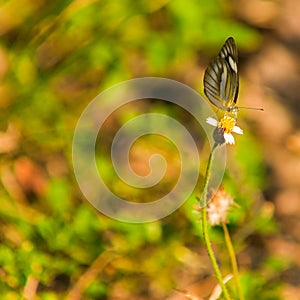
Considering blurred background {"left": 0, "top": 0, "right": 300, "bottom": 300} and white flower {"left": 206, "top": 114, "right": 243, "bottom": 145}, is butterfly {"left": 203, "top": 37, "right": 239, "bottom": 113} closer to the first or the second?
white flower {"left": 206, "top": 114, "right": 243, "bottom": 145}

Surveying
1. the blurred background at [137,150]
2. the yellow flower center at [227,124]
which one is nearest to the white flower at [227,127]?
the yellow flower center at [227,124]

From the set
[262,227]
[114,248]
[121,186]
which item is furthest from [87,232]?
[262,227]

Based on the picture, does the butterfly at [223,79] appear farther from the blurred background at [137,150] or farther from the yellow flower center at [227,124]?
the blurred background at [137,150]

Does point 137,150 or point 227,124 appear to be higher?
point 137,150

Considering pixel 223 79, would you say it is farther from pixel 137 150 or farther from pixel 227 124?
pixel 137 150

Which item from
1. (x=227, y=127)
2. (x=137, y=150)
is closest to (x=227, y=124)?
(x=227, y=127)

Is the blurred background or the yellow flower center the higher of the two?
the blurred background

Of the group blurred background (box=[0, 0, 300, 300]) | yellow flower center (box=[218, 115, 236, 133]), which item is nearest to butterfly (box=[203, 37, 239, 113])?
yellow flower center (box=[218, 115, 236, 133])
